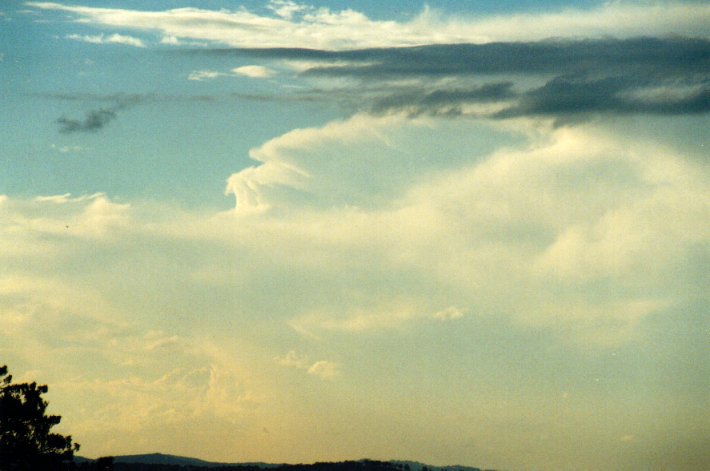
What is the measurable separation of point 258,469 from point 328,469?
10.5 m

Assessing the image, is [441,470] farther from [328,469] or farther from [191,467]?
[191,467]

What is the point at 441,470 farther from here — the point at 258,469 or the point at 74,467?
the point at 74,467

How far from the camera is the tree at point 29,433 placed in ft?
278

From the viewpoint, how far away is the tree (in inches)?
3334

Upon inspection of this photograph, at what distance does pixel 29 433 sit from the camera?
85.8 meters

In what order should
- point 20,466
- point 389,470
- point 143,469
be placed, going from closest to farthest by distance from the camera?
point 20,466
point 143,469
point 389,470

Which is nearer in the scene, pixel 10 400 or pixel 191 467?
pixel 10 400

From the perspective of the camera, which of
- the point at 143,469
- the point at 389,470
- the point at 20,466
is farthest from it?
the point at 389,470

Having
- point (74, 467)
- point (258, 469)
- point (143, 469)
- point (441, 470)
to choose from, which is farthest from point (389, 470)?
point (74, 467)

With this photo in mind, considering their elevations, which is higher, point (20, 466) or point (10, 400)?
point (10, 400)

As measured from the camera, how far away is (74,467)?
86.9 m

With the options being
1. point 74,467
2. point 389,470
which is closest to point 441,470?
point 389,470

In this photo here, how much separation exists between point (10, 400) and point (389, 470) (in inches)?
3278

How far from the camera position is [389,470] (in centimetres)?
15750
